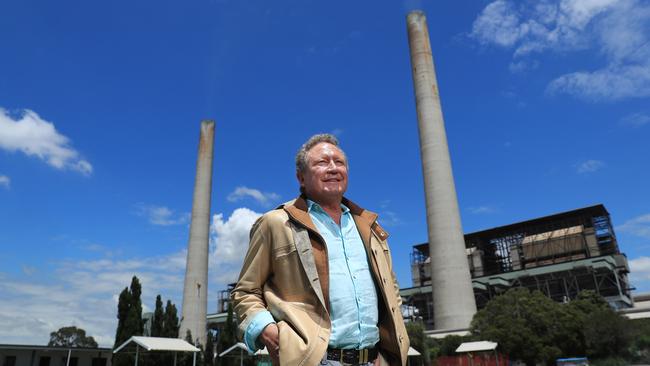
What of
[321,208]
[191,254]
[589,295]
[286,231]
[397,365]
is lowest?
[397,365]

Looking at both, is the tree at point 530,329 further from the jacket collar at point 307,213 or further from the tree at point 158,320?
the jacket collar at point 307,213

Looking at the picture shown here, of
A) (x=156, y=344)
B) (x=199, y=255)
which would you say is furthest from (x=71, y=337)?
(x=156, y=344)

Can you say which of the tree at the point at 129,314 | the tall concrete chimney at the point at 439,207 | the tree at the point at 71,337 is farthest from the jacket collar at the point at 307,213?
the tree at the point at 71,337

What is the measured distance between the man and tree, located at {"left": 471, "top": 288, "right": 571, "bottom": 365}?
24.7m

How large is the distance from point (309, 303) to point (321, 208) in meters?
0.67

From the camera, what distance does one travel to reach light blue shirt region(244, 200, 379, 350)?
8.38 ft

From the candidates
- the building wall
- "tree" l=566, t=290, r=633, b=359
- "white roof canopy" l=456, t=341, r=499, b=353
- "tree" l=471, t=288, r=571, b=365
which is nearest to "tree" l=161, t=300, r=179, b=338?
the building wall

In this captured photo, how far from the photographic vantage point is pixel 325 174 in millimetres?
3057

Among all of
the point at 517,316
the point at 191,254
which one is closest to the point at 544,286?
the point at 517,316

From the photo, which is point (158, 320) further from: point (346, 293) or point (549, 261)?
point (549, 261)

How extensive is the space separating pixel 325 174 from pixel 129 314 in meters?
30.9

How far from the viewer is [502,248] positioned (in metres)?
59.9

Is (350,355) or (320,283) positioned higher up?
(320,283)

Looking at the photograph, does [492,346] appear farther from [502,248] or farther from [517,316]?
[502,248]
